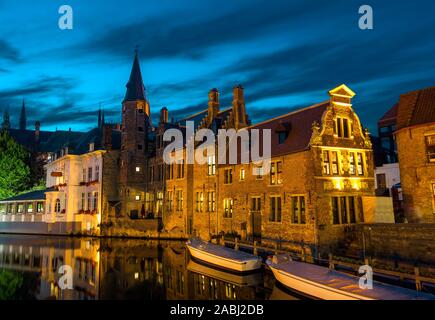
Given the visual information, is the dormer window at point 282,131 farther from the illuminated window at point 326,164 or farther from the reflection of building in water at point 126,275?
the reflection of building in water at point 126,275

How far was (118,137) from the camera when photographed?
166ft

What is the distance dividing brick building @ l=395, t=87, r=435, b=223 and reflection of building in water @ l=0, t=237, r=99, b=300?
73.9 feet

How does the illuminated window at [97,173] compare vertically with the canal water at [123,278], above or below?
above

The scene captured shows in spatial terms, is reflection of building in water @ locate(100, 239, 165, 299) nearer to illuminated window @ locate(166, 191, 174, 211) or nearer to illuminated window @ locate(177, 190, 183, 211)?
Answer: illuminated window @ locate(177, 190, 183, 211)

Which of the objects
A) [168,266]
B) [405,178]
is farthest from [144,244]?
[405,178]

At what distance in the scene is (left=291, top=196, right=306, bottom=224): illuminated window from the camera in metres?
25.4

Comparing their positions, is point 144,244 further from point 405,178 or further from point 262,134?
point 405,178

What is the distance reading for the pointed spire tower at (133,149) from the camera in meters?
45.5

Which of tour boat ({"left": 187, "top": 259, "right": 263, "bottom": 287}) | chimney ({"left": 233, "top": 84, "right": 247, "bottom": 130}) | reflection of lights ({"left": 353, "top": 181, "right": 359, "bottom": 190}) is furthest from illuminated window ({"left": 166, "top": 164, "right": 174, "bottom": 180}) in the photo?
reflection of lights ({"left": 353, "top": 181, "right": 359, "bottom": 190})

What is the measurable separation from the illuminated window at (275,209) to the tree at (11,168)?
47549 mm

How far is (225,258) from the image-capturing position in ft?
72.6

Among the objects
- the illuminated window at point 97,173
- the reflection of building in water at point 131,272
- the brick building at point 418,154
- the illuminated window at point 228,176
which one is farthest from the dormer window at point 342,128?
the illuminated window at point 97,173
